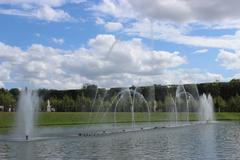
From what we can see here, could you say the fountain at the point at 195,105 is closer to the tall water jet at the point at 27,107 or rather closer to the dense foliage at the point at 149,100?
the dense foliage at the point at 149,100

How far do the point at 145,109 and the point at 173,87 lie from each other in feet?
94.5

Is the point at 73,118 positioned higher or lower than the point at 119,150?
higher

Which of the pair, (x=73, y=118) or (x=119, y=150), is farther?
(x=73, y=118)

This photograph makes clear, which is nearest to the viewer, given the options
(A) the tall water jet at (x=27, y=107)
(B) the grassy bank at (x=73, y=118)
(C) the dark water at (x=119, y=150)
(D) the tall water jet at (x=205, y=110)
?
(C) the dark water at (x=119, y=150)

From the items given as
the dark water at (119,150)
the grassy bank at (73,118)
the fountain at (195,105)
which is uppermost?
the fountain at (195,105)

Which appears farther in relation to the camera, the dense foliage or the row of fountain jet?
the dense foliage

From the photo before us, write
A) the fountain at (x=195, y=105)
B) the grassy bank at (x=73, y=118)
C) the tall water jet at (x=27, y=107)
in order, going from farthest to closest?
the fountain at (x=195, y=105)
the grassy bank at (x=73, y=118)
the tall water jet at (x=27, y=107)

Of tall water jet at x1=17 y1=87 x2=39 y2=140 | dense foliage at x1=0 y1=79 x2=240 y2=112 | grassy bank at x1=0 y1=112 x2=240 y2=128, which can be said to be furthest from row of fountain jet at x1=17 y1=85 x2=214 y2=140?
grassy bank at x1=0 y1=112 x2=240 y2=128

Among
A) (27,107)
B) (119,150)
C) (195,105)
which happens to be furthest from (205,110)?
(119,150)

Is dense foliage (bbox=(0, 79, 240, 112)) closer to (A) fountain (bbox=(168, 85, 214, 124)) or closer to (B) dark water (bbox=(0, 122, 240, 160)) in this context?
(A) fountain (bbox=(168, 85, 214, 124))

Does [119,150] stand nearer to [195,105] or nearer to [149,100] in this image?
[195,105]

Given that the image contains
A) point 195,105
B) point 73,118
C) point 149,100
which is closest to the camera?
point 73,118

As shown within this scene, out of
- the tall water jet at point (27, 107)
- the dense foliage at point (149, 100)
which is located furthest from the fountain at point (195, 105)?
the tall water jet at point (27, 107)

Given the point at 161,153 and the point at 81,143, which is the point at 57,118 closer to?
the point at 81,143
